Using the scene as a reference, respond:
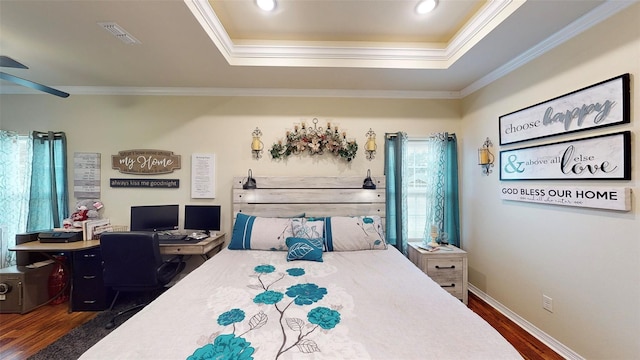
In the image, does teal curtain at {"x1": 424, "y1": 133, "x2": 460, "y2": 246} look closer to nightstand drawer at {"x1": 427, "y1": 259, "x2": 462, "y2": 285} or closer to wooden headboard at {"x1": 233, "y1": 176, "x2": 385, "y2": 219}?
nightstand drawer at {"x1": 427, "y1": 259, "x2": 462, "y2": 285}

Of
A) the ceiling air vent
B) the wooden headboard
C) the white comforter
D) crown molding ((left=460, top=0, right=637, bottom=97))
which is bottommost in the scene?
the white comforter

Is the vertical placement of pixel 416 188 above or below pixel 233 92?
below

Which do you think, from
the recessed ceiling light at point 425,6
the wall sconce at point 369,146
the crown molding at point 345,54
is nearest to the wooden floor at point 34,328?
the crown molding at point 345,54

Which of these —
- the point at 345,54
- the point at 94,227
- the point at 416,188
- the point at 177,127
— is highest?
the point at 345,54

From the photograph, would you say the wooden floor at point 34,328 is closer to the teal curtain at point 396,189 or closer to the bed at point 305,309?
the bed at point 305,309

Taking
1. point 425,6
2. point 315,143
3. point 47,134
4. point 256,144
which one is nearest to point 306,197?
point 315,143

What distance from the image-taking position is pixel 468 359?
1005 millimetres

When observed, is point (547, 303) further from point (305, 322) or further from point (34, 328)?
point (34, 328)

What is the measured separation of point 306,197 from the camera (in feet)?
10.0

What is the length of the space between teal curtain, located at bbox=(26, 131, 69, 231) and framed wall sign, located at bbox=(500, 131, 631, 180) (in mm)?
5157

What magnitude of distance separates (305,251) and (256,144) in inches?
58.9

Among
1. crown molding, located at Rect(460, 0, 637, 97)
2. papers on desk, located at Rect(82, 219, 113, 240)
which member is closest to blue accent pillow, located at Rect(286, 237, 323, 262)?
papers on desk, located at Rect(82, 219, 113, 240)

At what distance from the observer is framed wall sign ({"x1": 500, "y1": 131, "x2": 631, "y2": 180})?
155 centimetres

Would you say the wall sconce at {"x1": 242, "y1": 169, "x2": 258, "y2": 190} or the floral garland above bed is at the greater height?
the floral garland above bed
